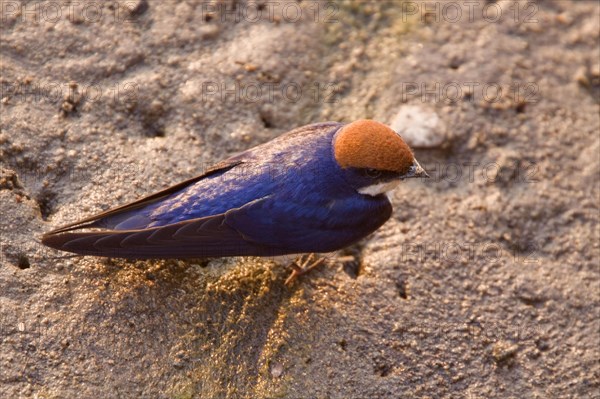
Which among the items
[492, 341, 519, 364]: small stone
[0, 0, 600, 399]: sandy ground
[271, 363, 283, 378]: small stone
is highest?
[0, 0, 600, 399]: sandy ground

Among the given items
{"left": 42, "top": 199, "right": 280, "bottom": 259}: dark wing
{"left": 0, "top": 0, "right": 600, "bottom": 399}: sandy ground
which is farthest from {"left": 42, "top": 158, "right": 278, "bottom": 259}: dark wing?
{"left": 0, "top": 0, "right": 600, "bottom": 399}: sandy ground

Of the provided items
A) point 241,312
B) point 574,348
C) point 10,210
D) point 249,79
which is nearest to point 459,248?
point 574,348

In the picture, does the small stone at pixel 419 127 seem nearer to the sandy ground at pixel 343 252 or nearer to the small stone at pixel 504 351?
the sandy ground at pixel 343 252

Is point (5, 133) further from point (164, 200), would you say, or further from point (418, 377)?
point (418, 377)

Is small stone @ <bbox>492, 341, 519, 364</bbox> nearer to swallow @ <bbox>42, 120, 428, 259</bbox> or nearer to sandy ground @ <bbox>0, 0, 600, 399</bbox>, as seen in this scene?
sandy ground @ <bbox>0, 0, 600, 399</bbox>

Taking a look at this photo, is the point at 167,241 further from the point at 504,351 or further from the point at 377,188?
the point at 504,351

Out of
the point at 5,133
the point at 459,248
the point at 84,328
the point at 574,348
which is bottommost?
the point at 574,348

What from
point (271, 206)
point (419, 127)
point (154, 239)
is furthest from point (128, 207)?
point (419, 127)
